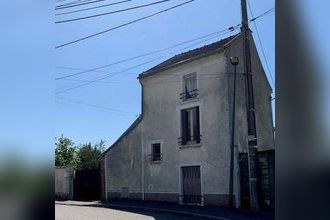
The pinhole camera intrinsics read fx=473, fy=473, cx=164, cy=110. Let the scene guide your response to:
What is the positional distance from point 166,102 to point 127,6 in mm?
921

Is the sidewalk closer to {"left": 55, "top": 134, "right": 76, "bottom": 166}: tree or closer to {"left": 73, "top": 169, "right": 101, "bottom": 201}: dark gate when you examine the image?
{"left": 73, "top": 169, "right": 101, "bottom": 201}: dark gate

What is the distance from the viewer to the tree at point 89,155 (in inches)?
165

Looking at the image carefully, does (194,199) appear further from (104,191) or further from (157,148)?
(104,191)

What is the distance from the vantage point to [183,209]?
3674 millimetres

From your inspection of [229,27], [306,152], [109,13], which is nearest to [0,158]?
[109,13]

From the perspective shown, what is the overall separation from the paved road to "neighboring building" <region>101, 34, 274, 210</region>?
7.0 inches

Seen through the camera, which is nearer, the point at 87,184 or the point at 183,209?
the point at 183,209

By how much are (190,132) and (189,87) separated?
1.18 ft

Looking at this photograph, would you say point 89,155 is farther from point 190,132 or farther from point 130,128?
point 190,132

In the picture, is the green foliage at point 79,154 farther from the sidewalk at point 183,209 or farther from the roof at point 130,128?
the sidewalk at point 183,209

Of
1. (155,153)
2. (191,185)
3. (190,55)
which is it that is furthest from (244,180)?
(190,55)

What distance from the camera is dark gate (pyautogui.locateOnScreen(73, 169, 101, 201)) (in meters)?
4.28

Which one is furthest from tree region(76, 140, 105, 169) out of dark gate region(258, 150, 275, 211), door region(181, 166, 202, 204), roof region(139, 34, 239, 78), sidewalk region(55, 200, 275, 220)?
dark gate region(258, 150, 275, 211)

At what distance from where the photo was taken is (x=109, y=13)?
4.20 meters
